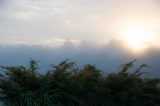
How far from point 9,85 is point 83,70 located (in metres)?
1.91

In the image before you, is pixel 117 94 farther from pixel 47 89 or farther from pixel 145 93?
pixel 47 89

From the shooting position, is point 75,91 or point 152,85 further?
point 152,85

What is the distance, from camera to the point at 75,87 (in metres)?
11.5

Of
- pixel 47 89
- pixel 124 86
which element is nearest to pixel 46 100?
pixel 47 89

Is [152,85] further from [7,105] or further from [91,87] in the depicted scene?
[7,105]

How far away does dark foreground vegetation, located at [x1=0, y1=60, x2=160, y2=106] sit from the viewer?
11.3 m

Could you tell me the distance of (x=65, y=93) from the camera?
11.5m

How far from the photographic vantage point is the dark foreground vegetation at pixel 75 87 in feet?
37.0

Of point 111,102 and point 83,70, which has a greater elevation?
point 83,70

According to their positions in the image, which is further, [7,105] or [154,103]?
[154,103]

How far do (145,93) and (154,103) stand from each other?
34 centimetres

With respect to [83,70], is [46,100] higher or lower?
lower

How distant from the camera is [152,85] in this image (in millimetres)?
12883

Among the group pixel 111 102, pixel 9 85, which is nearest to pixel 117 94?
pixel 111 102
